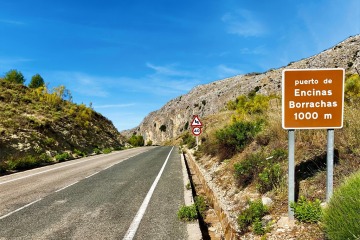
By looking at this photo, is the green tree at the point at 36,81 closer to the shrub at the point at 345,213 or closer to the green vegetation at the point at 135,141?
the green vegetation at the point at 135,141

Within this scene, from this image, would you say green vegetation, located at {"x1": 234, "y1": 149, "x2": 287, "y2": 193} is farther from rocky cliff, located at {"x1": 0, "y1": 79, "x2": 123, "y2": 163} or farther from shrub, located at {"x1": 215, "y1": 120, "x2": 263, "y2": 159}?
rocky cliff, located at {"x1": 0, "y1": 79, "x2": 123, "y2": 163}

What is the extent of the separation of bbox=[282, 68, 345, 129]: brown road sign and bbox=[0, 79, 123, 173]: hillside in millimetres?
15384

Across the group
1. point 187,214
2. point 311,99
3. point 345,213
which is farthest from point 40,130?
point 345,213

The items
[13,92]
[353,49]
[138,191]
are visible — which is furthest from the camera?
[353,49]

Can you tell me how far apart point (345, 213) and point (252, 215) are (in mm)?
2018

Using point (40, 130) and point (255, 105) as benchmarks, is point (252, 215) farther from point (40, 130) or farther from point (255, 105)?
point (40, 130)

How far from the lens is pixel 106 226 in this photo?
5867 mm

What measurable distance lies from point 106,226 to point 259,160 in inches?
156

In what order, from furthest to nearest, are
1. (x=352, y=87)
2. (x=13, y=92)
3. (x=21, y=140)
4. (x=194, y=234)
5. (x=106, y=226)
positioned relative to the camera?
(x=13, y=92) → (x=21, y=140) → (x=352, y=87) → (x=106, y=226) → (x=194, y=234)

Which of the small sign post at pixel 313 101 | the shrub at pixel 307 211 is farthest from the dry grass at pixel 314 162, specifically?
the small sign post at pixel 313 101

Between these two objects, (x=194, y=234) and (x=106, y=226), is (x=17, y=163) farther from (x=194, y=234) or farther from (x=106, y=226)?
(x=194, y=234)

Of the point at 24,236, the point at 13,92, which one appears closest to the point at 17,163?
the point at 24,236

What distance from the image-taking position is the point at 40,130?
27109 mm

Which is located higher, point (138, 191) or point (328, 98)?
point (328, 98)
